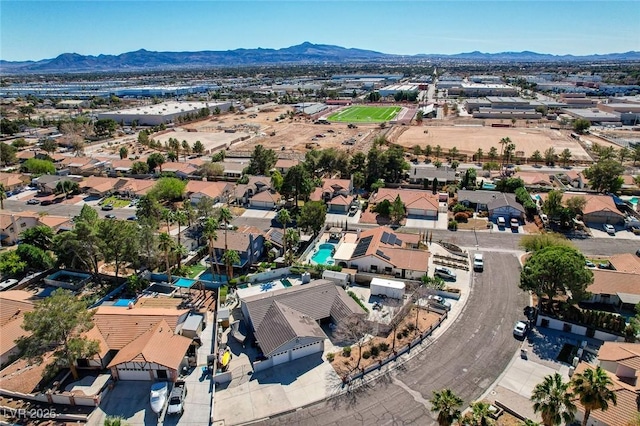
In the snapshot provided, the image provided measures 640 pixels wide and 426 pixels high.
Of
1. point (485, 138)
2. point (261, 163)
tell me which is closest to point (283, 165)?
point (261, 163)

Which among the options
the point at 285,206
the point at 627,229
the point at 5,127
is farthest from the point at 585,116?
the point at 5,127

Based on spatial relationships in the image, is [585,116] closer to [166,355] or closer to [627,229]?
[627,229]

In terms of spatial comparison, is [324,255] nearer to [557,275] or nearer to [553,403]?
[557,275]

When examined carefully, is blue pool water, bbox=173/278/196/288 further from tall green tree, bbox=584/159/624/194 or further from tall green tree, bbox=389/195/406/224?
tall green tree, bbox=584/159/624/194

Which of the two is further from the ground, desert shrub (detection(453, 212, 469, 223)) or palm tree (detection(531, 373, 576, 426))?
palm tree (detection(531, 373, 576, 426))

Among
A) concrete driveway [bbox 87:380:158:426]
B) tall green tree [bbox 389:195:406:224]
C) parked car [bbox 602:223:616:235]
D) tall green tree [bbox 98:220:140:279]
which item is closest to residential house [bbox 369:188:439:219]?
tall green tree [bbox 389:195:406:224]
